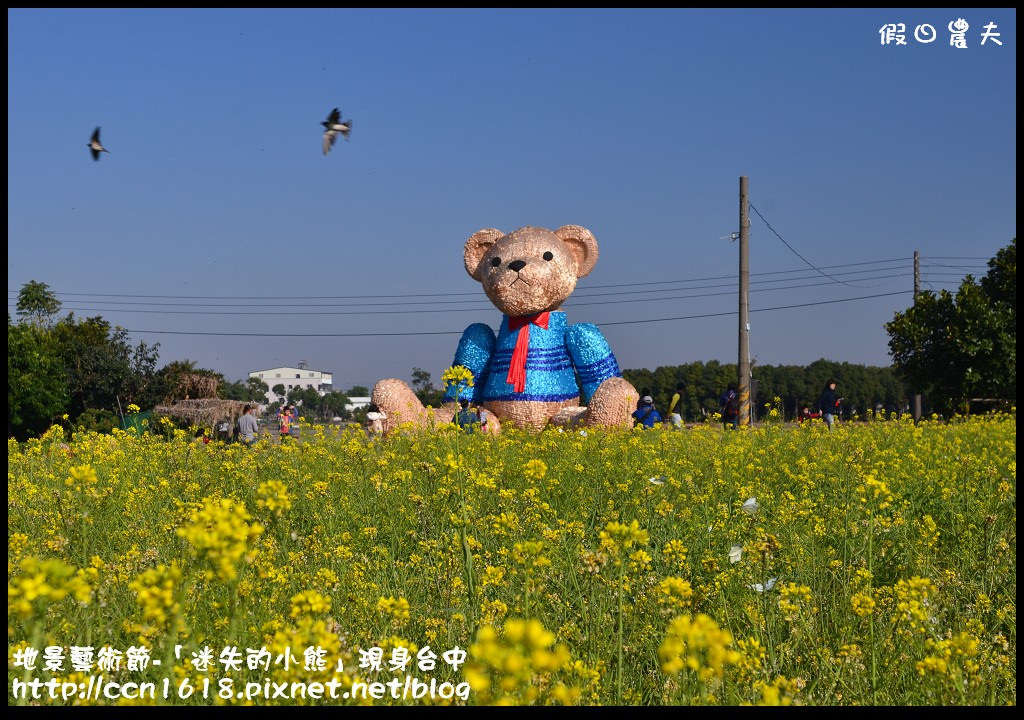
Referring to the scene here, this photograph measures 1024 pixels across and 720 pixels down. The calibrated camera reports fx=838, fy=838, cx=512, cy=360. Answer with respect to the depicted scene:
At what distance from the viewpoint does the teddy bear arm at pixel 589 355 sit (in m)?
9.30

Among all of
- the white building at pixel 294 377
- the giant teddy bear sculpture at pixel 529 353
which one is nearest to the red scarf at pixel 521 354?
the giant teddy bear sculpture at pixel 529 353

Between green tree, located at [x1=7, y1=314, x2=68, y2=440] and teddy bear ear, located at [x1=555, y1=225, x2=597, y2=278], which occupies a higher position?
teddy bear ear, located at [x1=555, y1=225, x2=597, y2=278]

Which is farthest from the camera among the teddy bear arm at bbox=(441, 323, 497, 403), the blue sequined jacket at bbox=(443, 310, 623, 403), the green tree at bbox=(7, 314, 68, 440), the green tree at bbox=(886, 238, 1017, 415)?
the green tree at bbox=(7, 314, 68, 440)

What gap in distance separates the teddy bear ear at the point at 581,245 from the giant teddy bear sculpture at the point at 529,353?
0.18m

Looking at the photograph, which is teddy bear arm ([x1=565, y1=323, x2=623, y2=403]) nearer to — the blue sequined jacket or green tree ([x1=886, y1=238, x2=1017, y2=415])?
the blue sequined jacket

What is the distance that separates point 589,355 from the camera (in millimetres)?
9305

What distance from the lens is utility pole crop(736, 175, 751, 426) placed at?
1255cm

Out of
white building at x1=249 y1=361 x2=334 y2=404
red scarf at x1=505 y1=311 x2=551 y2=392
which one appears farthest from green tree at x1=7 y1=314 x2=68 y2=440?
white building at x1=249 y1=361 x2=334 y2=404

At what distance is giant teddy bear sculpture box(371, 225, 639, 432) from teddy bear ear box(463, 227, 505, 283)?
0.15 meters

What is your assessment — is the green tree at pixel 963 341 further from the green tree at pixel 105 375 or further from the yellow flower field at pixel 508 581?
the green tree at pixel 105 375

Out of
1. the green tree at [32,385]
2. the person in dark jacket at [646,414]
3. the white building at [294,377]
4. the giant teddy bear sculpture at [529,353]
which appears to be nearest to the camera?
the person in dark jacket at [646,414]

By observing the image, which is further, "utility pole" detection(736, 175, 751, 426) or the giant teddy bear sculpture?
"utility pole" detection(736, 175, 751, 426)

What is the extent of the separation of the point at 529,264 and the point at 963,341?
9.36m

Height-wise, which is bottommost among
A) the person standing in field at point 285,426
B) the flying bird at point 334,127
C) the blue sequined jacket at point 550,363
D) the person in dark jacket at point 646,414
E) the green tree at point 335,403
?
the person standing in field at point 285,426
